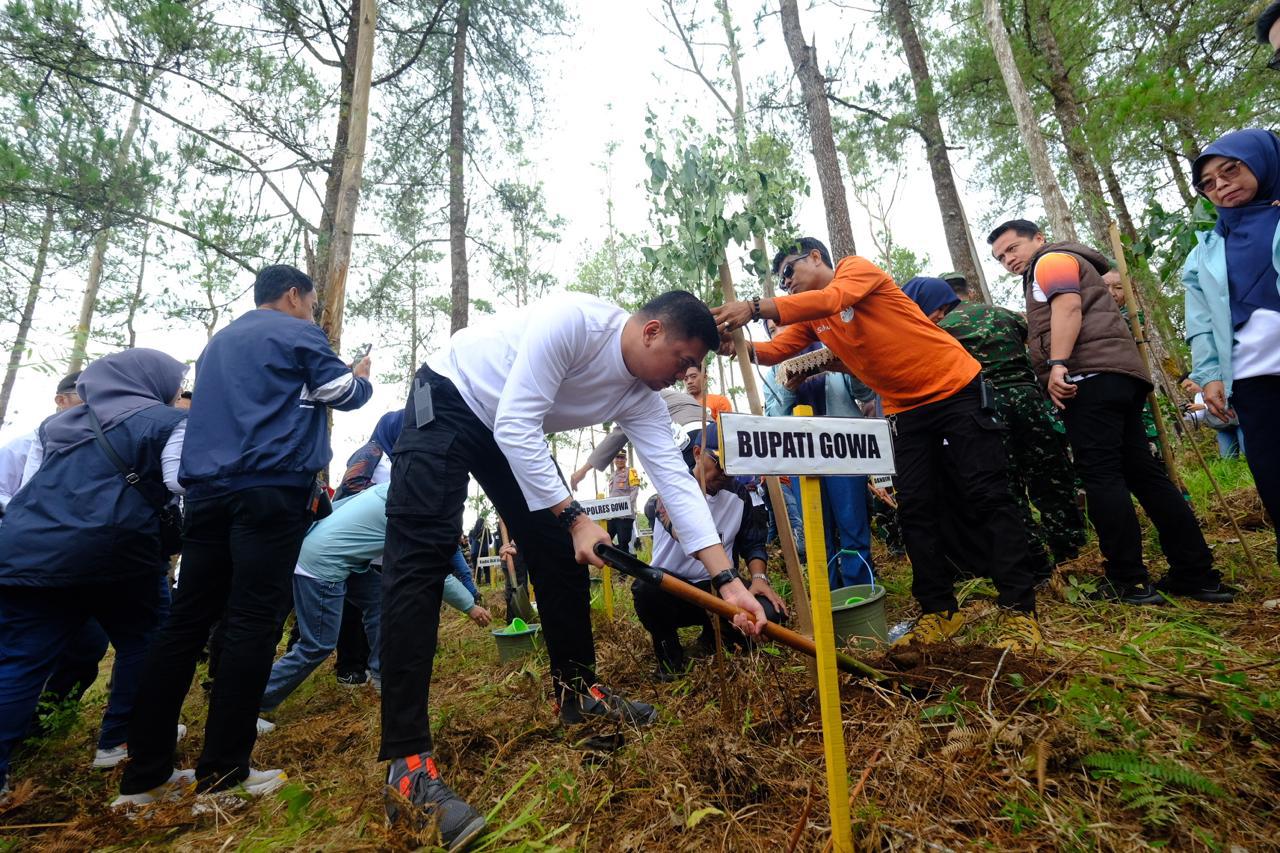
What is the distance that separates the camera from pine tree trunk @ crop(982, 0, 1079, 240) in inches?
266

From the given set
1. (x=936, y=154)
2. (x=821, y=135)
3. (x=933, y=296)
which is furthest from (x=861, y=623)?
(x=936, y=154)

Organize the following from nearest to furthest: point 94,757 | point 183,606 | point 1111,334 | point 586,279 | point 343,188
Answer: point 183,606
point 94,757
point 1111,334
point 343,188
point 586,279

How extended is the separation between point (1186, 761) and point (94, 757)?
4.00 meters

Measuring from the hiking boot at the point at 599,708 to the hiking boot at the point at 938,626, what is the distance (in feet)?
3.35

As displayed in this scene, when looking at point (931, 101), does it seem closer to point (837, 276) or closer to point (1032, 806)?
point (837, 276)

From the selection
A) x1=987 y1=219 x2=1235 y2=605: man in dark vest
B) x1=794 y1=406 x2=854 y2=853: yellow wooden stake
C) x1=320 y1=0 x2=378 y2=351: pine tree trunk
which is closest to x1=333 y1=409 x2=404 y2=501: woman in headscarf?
x1=320 y1=0 x2=378 y2=351: pine tree trunk

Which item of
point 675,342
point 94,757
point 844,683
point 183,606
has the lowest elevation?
point 94,757

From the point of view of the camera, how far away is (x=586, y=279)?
24.9 meters

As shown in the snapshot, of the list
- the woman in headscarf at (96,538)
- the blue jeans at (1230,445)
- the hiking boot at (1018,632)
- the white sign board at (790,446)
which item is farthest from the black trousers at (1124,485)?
the blue jeans at (1230,445)

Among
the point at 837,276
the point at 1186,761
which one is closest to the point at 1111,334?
the point at 837,276

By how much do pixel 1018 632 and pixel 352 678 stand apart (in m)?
3.90

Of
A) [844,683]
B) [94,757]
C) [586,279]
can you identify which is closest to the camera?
[844,683]

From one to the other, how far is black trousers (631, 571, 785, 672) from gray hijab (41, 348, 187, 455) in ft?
7.80

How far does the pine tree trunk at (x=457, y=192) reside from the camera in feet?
34.3
